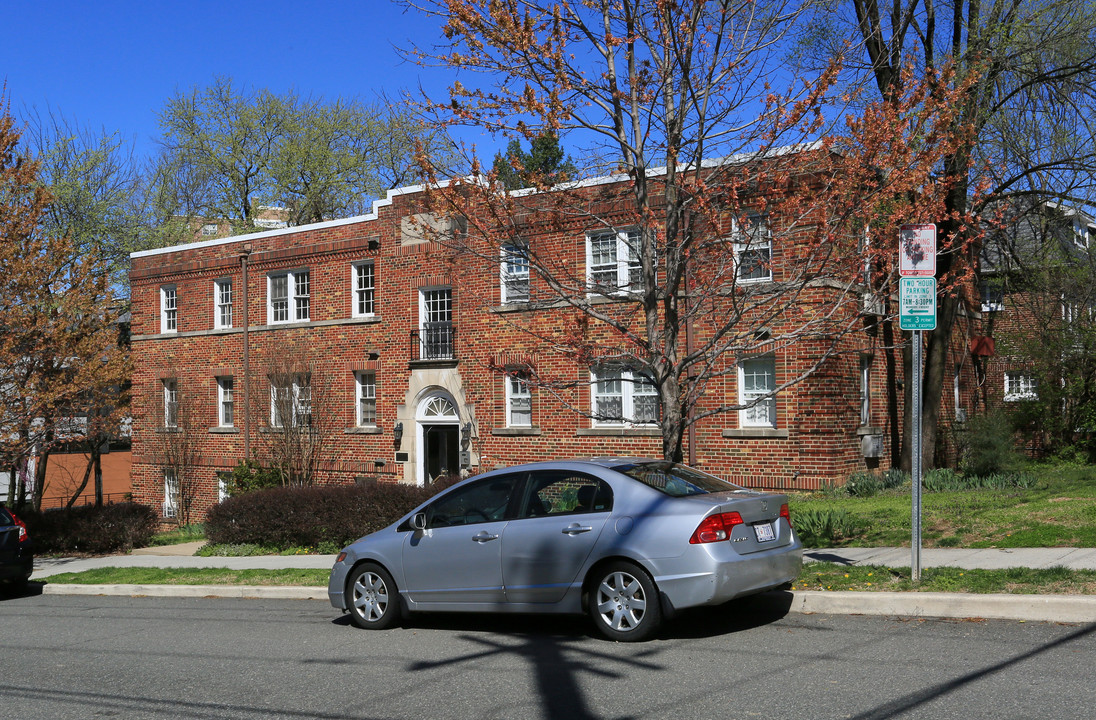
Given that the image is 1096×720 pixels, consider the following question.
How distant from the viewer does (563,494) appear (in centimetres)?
842

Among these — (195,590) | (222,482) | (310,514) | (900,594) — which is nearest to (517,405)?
(310,514)

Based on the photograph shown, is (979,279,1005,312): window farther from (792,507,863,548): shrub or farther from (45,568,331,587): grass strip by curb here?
(45,568,331,587): grass strip by curb

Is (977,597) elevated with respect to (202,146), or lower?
lower

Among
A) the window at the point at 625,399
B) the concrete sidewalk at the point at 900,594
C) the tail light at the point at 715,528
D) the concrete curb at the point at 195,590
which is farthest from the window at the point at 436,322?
the tail light at the point at 715,528

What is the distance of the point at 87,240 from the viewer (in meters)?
36.3

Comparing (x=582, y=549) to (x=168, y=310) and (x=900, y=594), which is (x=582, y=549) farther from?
(x=168, y=310)

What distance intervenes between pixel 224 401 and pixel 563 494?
22.2 metres

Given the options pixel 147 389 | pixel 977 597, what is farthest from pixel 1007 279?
pixel 147 389

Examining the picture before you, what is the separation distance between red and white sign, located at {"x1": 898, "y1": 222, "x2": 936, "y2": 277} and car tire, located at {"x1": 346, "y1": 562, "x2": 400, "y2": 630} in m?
5.25

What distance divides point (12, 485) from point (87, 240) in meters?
14.4

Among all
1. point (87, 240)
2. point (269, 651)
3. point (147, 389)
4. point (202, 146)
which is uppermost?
point (202, 146)

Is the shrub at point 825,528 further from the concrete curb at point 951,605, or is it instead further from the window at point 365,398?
the window at point 365,398

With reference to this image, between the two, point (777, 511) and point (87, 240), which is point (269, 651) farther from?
point (87, 240)

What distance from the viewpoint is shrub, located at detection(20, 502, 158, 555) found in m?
20.0
